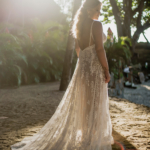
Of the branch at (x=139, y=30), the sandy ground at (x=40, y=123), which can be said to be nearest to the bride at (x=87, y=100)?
the sandy ground at (x=40, y=123)

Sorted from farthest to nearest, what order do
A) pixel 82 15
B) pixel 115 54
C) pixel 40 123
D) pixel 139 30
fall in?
pixel 139 30, pixel 115 54, pixel 40 123, pixel 82 15

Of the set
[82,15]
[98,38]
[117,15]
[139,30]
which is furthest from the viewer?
[139,30]

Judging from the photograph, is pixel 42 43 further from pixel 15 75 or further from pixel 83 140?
pixel 83 140

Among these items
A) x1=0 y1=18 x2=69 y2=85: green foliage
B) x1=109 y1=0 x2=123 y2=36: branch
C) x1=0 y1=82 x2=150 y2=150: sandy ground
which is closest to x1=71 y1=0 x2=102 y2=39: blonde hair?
x1=0 y1=82 x2=150 y2=150: sandy ground

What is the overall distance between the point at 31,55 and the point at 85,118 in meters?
9.13

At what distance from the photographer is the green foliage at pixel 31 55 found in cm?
912

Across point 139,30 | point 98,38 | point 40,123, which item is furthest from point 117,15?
point 98,38

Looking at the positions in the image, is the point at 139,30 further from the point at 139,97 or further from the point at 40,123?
the point at 40,123

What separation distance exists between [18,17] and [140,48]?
15.7 metres

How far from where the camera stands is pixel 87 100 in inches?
105

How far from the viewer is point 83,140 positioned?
2588 millimetres

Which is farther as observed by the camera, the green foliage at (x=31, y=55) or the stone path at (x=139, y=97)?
the green foliage at (x=31, y=55)

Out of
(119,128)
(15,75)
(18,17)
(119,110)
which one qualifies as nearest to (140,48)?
(18,17)

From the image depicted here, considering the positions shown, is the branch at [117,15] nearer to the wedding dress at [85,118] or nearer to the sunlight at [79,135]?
the wedding dress at [85,118]
